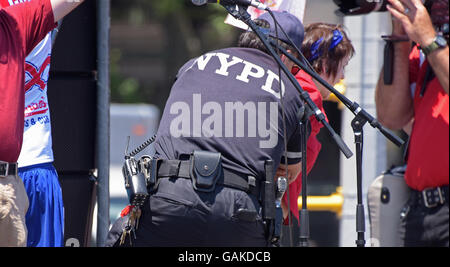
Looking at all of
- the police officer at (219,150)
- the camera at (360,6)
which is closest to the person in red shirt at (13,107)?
the police officer at (219,150)

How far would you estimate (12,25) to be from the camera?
10.9 feet

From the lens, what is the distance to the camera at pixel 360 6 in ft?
11.5

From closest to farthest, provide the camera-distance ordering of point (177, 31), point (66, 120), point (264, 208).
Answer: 1. point (264, 208)
2. point (66, 120)
3. point (177, 31)

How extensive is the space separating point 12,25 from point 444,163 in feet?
6.07

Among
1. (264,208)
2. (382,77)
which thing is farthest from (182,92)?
(382,77)

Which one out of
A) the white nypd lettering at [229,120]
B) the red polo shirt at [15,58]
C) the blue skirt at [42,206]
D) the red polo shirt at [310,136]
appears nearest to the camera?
the red polo shirt at [15,58]

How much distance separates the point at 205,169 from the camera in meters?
3.36

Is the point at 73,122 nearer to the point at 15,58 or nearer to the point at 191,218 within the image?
the point at 15,58

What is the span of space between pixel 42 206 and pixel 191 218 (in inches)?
39.4

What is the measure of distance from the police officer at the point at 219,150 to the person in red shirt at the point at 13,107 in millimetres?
→ 472

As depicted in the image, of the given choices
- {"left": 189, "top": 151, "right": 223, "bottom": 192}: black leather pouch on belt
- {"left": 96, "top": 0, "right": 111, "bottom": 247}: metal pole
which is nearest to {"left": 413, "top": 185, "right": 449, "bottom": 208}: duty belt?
{"left": 189, "top": 151, "right": 223, "bottom": 192}: black leather pouch on belt

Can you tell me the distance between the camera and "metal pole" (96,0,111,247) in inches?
185

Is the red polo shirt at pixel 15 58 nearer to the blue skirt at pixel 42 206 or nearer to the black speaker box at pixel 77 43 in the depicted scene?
the blue skirt at pixel 42 206
